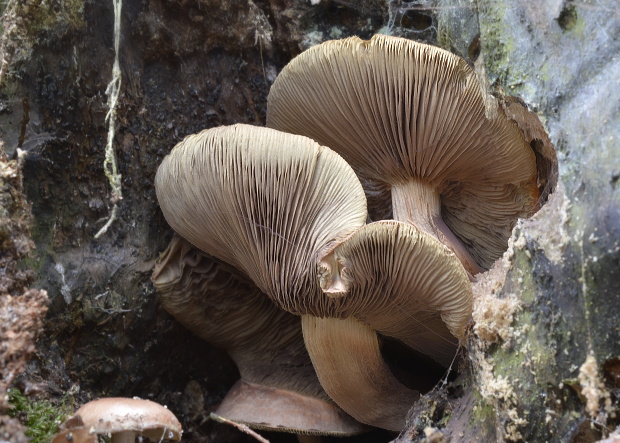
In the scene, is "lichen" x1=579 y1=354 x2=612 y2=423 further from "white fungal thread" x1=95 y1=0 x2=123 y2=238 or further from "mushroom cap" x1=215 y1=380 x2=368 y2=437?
"white fungal thread" x1=95 y1=0 x2=123 y2=238

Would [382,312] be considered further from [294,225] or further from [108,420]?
[108,420]

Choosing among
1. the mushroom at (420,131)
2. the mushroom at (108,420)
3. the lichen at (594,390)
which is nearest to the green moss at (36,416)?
the mushroom at (108,420)

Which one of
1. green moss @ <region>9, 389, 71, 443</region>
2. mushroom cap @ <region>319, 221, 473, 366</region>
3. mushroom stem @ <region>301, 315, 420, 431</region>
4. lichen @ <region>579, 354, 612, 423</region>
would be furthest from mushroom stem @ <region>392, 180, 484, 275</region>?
green moss @ <region>9, 389, 71, 443</region>

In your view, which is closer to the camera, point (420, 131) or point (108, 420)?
point (108, 420)

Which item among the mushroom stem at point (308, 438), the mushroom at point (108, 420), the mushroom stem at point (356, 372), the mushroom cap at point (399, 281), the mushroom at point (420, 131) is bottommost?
the mushroom stem at point (308, 438)

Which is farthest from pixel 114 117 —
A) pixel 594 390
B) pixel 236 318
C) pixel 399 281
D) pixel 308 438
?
pixel 594 390

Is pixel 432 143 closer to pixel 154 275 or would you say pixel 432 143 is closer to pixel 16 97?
pixel 154 275

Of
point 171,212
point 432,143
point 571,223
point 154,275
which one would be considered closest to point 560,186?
point 571,223

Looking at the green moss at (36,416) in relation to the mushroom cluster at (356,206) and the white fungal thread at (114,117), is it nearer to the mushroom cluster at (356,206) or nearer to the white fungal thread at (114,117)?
the white fungal thread at (114,117)
